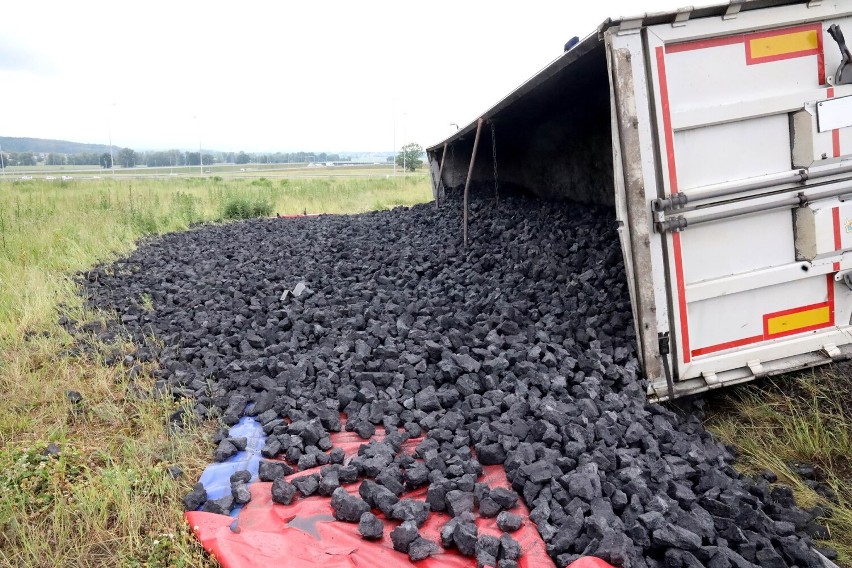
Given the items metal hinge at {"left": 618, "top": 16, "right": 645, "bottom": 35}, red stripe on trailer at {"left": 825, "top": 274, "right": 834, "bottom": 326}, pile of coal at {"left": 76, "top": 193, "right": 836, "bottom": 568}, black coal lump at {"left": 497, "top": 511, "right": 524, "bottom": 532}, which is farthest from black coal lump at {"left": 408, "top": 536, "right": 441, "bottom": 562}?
red stripe on trailer at {"left": 825, "top": 274, "right": 834, "bottom": 326}

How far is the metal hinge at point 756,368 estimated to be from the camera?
3459 millimetres

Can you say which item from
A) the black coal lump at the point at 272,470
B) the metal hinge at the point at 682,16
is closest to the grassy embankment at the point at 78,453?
the black coal lump at the point at 272,470

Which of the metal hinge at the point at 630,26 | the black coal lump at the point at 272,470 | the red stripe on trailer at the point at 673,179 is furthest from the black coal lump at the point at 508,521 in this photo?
the metal hinge at the point at 630,26

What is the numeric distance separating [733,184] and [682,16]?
0.97 metres

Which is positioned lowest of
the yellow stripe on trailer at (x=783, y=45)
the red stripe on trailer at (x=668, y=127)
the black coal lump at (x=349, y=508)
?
the black coal lump at (x=349, y=508)

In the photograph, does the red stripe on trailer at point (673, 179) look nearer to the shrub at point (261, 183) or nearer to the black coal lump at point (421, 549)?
the black coal lump at point (421, 549)

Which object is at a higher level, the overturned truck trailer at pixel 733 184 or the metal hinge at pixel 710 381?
the overturned truck trailer at pixel 733 184

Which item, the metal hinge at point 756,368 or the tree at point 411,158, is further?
the tree at point 411,158

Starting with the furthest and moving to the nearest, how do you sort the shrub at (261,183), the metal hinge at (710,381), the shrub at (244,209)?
1. the shrub at (261,183)
2. the shrub at (244,209)
3. the metal hinge at (710,381)

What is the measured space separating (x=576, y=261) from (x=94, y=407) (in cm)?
373

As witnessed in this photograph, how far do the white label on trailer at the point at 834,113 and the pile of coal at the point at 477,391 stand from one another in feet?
5.11

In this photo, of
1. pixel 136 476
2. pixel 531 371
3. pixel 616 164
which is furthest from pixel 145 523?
pixel 616 164

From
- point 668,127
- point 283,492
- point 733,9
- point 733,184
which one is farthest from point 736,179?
point 283,492

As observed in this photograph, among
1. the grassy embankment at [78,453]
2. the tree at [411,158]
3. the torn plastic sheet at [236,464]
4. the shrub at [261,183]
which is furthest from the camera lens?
the tree at [411,158]
